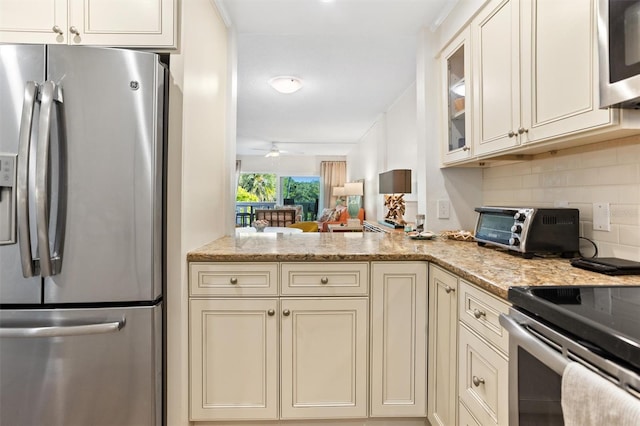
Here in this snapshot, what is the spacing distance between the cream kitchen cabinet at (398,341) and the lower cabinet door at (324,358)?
0.06 metres

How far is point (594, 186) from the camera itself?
57.0 inches

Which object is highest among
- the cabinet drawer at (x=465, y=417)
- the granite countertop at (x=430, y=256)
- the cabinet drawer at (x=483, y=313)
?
the granite countertop at (x=430, y=256)

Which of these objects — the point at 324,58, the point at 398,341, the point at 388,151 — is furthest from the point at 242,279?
the point at 388,151

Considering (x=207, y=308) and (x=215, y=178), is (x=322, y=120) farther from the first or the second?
(x=207, y=308)

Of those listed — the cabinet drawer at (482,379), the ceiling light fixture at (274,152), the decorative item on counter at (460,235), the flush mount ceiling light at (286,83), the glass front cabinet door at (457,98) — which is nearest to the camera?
the cabinet drawer at (482,379)

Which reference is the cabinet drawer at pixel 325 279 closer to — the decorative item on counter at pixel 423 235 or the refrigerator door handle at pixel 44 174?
the decorative item on counter at pixel 423 235

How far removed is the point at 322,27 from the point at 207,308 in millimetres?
1866

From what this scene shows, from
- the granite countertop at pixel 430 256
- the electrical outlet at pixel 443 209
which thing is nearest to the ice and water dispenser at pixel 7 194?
the granite countertop at pixel 430 256

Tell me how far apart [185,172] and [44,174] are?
1.61 feet

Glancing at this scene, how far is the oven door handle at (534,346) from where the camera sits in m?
0.73

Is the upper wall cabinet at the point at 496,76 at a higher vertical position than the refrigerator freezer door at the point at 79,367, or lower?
higher

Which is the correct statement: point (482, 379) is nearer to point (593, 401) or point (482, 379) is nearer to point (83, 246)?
point (593, 401)

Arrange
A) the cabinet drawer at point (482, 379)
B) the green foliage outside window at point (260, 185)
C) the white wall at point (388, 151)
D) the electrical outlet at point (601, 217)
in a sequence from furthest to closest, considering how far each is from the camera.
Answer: the green foliage outside window at point (260, 185) → the white wall at point (388, 151) → the electrical outlet at point (601, 217) → the cabinet drawer at point (482, 379)

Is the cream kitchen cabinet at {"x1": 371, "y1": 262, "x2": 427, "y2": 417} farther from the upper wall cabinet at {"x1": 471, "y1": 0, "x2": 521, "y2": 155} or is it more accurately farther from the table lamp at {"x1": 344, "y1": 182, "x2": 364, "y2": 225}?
the table lamp at {"x1": 344, "y1": 182, "x2": 364, "y2": 225}
